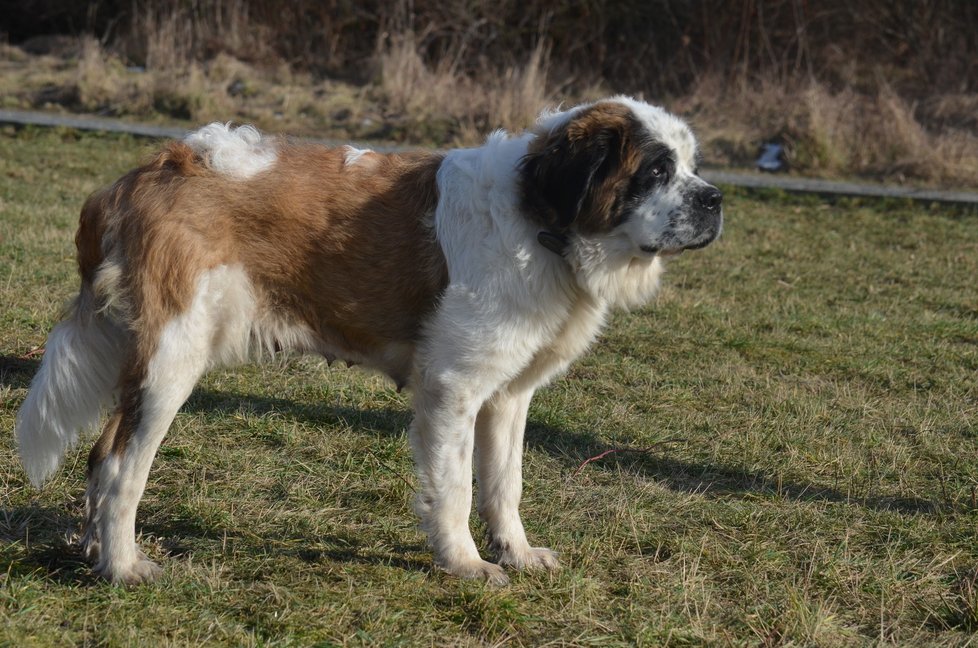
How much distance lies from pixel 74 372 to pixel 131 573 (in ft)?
2.50

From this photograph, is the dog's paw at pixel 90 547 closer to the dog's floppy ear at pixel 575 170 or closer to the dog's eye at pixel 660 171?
the dog's floppy ear at pixel 575 170

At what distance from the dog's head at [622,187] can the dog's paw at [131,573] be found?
5.93 ft

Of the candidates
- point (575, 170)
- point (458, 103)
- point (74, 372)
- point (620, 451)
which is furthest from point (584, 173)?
point (458, 103)

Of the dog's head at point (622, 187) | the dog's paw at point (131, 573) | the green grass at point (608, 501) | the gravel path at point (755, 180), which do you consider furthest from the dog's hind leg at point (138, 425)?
the gravel path at point (755, 180)

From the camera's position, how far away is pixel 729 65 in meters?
17.4

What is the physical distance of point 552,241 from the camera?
408 cm

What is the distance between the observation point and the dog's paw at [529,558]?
165 inches

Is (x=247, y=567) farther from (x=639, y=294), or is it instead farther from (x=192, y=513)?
(x=639, y=294)

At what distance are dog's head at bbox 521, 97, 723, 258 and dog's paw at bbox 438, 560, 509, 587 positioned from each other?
120cm

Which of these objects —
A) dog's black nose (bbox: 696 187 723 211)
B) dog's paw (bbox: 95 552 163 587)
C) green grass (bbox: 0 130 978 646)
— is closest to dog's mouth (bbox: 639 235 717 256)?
dog's black nose (bbox: 696 187 723 211)

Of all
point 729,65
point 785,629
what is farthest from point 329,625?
point 729,65

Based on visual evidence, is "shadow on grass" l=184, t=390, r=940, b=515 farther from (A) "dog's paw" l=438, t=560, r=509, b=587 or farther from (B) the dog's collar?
(B) the dog's collar

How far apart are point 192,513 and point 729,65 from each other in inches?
575

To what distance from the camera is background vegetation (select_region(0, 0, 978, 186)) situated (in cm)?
1398
